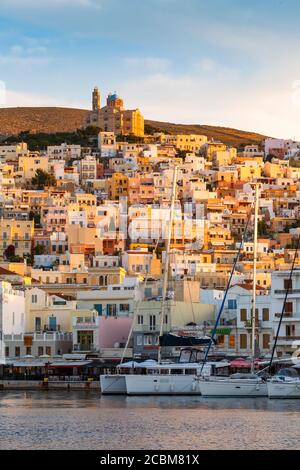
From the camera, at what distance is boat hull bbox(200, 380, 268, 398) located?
50.8m

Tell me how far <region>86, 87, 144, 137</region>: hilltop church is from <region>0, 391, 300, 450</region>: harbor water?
131142 mm

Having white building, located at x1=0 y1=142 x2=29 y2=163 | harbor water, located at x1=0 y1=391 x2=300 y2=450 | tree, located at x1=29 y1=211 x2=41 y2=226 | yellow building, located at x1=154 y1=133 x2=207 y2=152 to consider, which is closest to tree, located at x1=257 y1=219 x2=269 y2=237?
tree, located at x1=29 y1=211 x2=41 y2=226

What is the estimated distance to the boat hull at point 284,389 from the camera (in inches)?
1940

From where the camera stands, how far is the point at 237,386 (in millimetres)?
50719

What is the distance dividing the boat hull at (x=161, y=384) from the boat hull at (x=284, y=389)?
457 cm

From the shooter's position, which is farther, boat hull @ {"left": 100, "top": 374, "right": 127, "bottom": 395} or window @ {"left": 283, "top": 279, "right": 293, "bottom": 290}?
window @ {"left": 283, "top": 279, "right": 293, "bottom": 290}

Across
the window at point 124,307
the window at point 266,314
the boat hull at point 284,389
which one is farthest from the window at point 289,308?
the window at point 124,307

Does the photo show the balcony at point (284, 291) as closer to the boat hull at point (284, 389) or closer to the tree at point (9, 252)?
the boat hull at point (284, 389)

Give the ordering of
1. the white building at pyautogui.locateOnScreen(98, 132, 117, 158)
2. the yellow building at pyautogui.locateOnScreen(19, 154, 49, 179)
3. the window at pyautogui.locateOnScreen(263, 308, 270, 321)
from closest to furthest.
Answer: the window at pyautogui.locateOnScreen(263, 308, 270, 321) < the yellow building at pyautogui.locateOnScreen(19, 154, 49, 179) < the white building at pyautogui.locateOnScreen(98, 132, 117, 158)

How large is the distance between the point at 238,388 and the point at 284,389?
2111mm

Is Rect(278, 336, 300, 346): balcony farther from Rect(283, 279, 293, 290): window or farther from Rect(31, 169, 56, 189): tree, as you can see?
Rect(31, 169, 56, 189): tree

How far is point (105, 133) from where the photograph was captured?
561 ft
